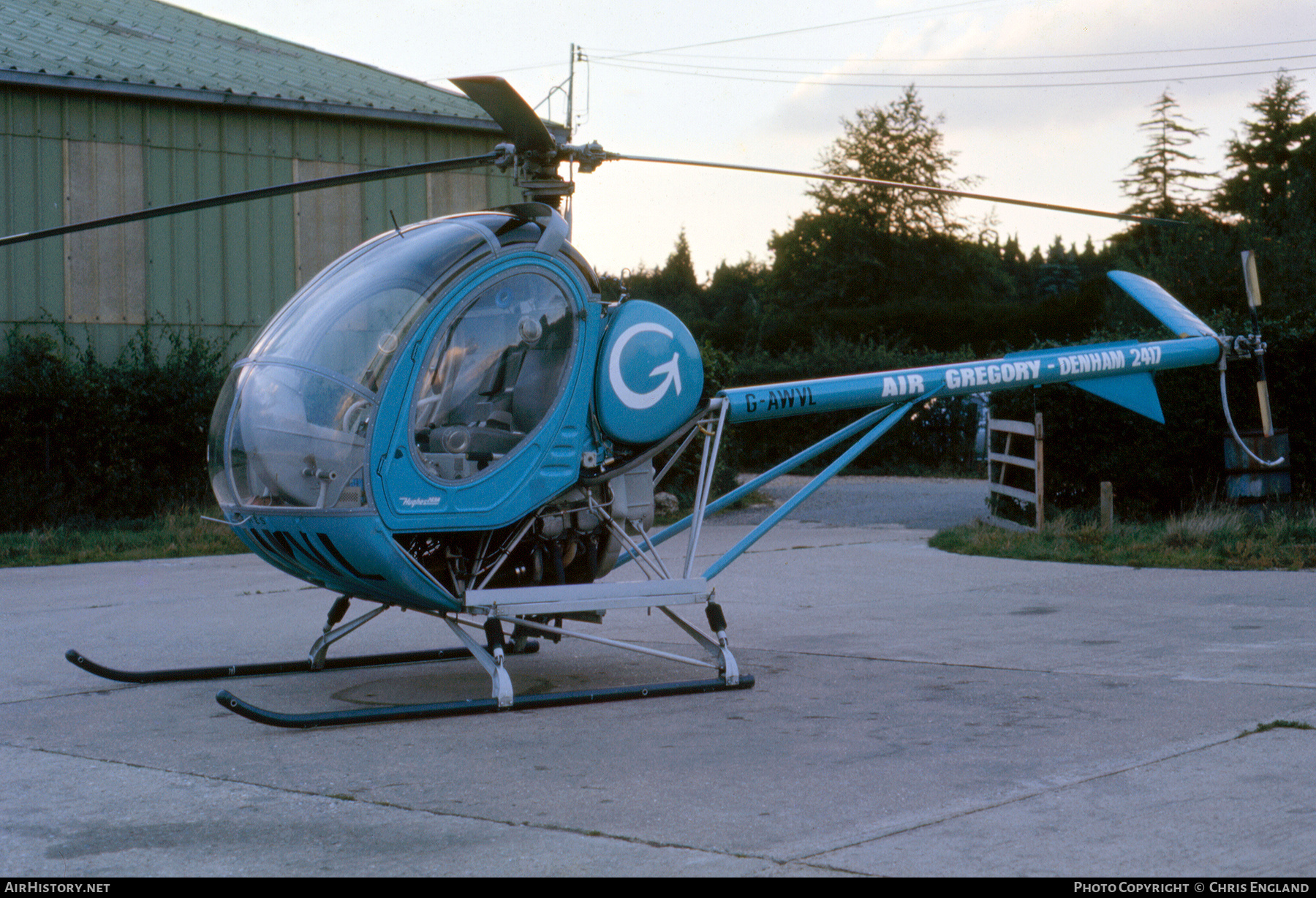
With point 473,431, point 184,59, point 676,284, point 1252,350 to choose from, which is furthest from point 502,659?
point 676,284

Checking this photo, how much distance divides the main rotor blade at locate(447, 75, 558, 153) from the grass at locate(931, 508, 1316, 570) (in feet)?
23.2

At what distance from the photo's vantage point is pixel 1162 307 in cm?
953

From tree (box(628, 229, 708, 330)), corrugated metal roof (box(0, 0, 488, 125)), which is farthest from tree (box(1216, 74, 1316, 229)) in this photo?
corrugated metal roof (box(0, 0, 488, 125))

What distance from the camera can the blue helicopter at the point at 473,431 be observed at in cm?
576

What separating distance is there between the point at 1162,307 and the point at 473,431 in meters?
5.84

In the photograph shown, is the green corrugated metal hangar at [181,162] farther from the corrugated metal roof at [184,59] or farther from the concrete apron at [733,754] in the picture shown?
the concrete apron at [733,754]

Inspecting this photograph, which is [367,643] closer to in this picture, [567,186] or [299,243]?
[567,186]

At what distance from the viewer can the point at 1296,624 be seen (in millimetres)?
7801

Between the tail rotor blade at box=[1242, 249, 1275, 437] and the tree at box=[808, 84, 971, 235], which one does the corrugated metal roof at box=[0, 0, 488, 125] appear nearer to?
the tail rotor blade at box=[1242, 249, 1275, 437]

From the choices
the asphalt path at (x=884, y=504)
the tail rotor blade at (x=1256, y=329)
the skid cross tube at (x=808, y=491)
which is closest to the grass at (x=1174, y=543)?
A: the tail rotor blade at (x=1256, y=329)

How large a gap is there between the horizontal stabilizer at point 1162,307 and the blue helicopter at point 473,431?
312cm

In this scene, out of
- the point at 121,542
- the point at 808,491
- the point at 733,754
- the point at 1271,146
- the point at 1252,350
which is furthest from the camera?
the point at 1271,146

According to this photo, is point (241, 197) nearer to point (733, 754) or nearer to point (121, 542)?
point (733, 754)

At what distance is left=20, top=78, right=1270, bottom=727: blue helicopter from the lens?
5.76m
